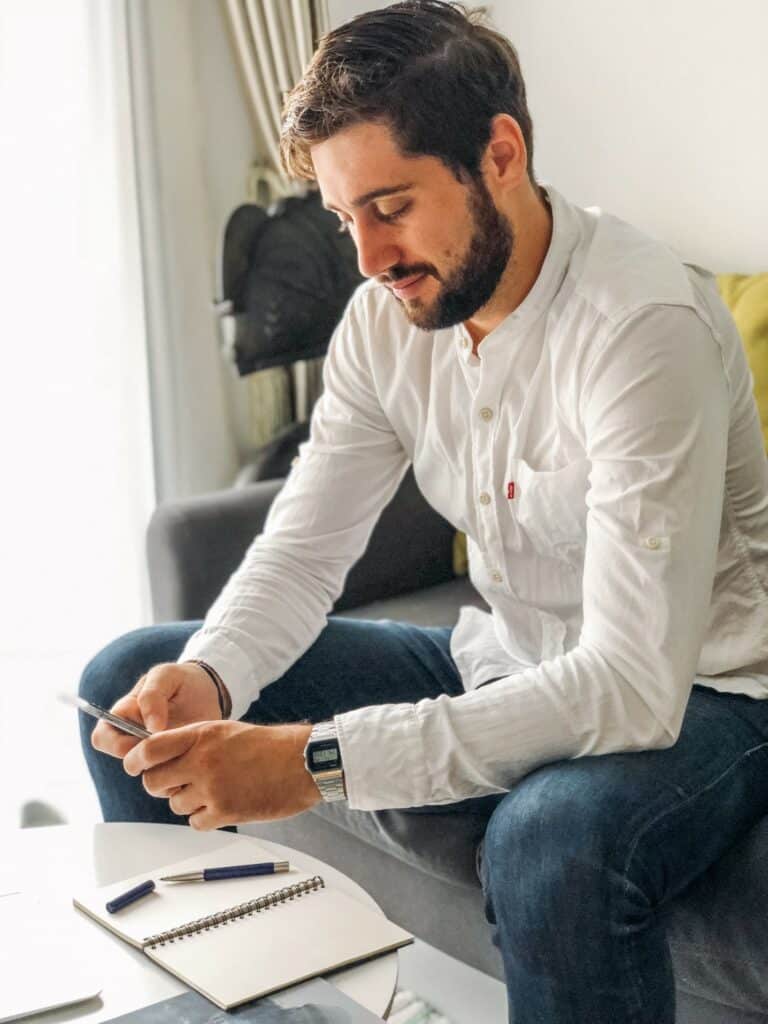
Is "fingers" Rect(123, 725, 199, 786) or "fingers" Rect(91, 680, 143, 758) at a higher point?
"fingers" Rect(123, 725, 199, 786)

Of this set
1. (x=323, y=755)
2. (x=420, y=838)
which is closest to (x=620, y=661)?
(x=323, y=755)

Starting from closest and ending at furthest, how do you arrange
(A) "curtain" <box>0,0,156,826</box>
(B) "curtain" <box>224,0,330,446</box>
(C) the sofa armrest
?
(C) the sofa armrest, (A) "curtain" <box>0,0,156,826</box>, (B) "curtain" <box>224,0,330,446</box>

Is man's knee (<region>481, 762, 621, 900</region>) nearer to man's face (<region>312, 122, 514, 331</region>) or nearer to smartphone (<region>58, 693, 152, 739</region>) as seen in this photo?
smartphone (<region>58, 693, 152, 739</region>)

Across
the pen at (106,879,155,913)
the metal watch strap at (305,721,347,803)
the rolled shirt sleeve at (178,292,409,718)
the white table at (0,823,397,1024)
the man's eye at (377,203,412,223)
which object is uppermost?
the man's eye at (377,203,412,223)

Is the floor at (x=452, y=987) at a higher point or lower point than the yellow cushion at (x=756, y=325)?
lower

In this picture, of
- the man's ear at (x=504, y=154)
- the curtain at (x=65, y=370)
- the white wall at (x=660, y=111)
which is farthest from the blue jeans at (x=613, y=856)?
the curtain at (x=65, y=370)

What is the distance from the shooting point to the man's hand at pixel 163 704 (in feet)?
4.17

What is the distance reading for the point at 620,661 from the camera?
3.82 ft

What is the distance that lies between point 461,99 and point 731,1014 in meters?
0.91

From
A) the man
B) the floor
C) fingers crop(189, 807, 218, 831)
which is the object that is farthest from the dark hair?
the floor

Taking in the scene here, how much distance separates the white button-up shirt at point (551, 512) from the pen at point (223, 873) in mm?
98

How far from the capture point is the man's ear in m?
1.32

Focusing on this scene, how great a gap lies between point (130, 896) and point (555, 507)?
56 cm

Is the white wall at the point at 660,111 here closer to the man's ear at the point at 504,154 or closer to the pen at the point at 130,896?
the man's ear at the point at 504,154
